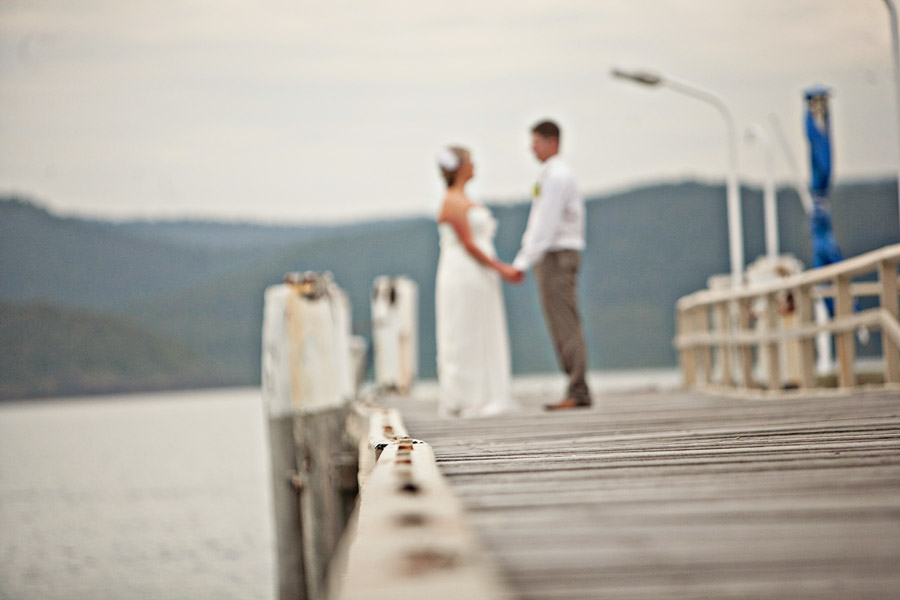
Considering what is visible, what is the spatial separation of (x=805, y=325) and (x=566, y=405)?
7.23 feet

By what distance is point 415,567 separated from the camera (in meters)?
2.71

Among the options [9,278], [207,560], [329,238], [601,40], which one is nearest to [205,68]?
[329,238]

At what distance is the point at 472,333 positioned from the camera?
11.0m

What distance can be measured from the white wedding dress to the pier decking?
12.9 ft

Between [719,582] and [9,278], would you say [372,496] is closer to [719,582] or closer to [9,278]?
[719,582]

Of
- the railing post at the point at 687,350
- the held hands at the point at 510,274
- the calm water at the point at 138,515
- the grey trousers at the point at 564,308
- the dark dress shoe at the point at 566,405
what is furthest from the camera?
the calm water at the point at 138,515

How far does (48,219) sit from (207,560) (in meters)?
136

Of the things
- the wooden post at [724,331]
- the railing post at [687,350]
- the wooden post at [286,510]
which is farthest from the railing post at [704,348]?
the wooden post at [286,510]

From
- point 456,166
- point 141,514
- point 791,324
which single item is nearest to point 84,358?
point 141,514

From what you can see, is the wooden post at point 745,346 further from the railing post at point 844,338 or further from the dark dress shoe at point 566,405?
the dark dress shoe at point 566,405

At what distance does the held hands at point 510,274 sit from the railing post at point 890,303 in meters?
2.75

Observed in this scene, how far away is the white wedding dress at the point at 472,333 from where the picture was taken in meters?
10.9

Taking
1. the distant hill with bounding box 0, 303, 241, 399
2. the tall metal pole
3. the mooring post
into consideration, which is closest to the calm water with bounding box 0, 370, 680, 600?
the mooring post

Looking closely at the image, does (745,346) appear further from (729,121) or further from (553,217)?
(729,121)
